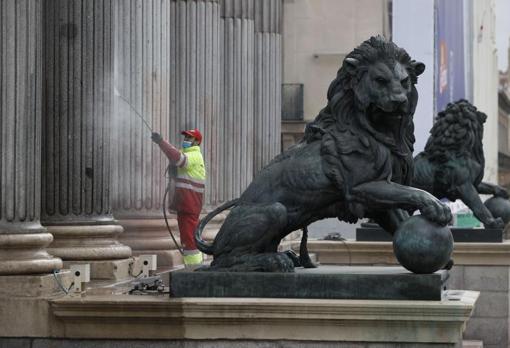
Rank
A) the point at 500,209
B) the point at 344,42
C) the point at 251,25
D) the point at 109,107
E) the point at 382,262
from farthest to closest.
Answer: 1. the point at 344,42
2. the point at 251,25
3. the point at 500,209
4. the point at 382,262
5. the point at 109,107

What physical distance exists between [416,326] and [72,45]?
5100 millimetres

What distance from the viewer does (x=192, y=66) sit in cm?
2030

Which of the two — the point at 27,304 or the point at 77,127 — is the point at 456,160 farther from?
the point at 27,304

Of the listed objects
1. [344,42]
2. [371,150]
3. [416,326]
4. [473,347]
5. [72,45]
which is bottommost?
[473,347]

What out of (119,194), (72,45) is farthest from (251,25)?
(72,45)

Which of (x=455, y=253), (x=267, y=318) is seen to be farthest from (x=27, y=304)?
(x=455, y=253)

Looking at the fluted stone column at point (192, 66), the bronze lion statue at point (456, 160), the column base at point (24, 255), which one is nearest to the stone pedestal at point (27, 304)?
the column base at point (24, 255)

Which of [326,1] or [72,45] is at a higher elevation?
[326,1]

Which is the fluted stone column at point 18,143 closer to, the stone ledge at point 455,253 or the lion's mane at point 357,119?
the lion's mane at point 357,119

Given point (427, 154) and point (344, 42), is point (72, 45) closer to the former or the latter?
point (427, 154)

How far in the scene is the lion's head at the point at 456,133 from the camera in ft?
63.2

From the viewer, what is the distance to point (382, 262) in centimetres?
1862

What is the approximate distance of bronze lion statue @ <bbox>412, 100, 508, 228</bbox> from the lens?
1933 cm

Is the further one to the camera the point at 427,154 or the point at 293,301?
the point at 427,154
